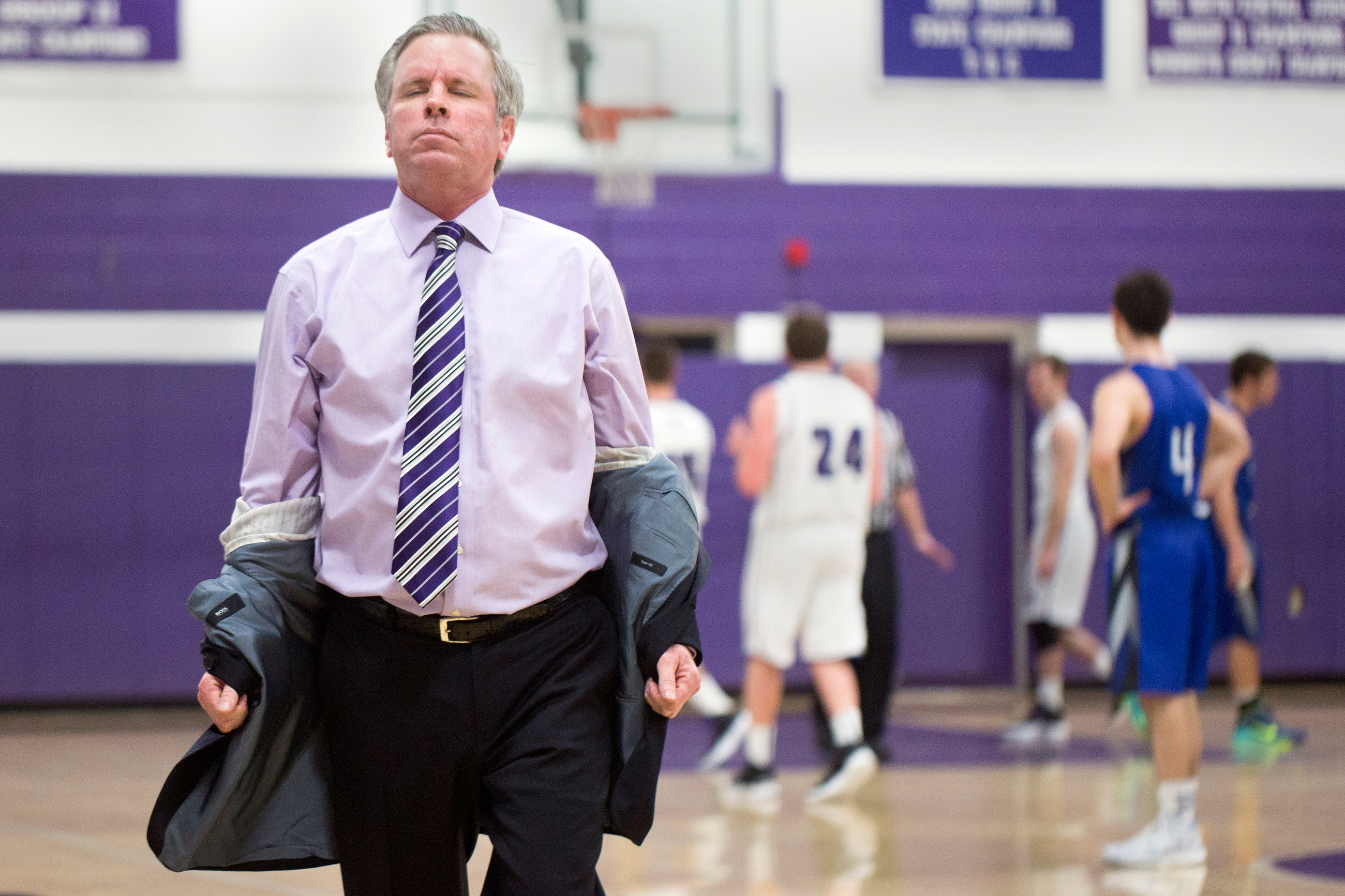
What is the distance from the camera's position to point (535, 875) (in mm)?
2006

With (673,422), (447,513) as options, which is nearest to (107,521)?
(673,422)

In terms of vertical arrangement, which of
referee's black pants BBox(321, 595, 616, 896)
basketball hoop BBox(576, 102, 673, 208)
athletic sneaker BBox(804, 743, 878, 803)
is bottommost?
athletic sneaker BBox(804, 743, 878, 803)

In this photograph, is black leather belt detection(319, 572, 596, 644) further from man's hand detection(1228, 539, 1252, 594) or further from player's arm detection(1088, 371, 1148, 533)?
man's hand detection(1228, 539, 1252, 594)

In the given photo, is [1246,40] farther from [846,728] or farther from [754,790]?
[754,790]

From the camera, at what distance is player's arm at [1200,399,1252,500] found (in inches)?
196

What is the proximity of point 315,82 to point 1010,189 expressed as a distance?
4526 millimetres

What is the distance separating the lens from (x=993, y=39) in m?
9.13

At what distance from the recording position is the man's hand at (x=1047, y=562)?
7.08 m

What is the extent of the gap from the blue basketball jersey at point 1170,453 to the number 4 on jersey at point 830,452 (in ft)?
4.67

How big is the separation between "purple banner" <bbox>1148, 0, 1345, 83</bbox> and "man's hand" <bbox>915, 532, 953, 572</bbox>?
344 centimetres

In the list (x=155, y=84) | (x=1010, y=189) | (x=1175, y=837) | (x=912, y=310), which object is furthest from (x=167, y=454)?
(x=1175, y=837)

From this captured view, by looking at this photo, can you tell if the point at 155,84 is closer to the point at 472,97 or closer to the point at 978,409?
the point at 978,409

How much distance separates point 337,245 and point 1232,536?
4.71m

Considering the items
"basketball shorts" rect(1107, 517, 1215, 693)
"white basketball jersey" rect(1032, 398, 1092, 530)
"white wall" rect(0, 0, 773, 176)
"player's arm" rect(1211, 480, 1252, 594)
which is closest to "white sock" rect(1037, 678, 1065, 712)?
"white basketball jersey" rect(1032, 398, 1092, 530)
